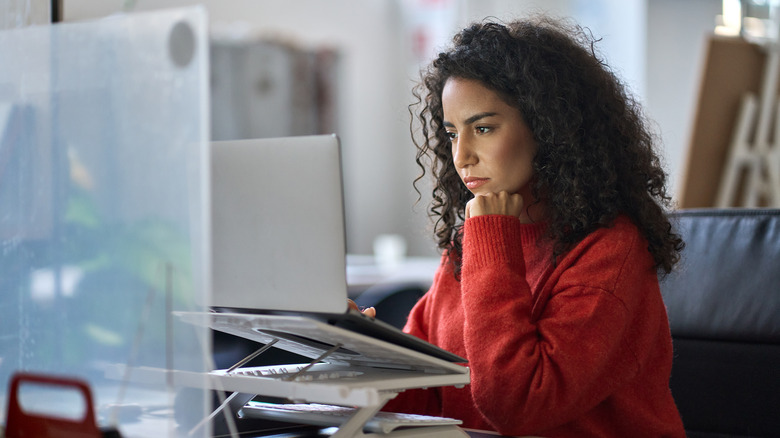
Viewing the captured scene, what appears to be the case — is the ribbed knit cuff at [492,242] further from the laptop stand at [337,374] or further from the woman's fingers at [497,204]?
the laptop stand at [337,374]

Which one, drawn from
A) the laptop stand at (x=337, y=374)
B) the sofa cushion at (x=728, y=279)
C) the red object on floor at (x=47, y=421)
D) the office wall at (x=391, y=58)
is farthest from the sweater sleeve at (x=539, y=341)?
the office wall at (x=391, y=58)

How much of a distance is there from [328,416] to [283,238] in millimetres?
245

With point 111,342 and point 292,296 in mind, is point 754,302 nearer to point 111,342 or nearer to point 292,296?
point 292,296

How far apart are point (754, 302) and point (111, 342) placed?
3.22ft

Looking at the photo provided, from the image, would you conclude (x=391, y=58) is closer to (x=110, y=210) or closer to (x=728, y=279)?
(x=728, y=279)

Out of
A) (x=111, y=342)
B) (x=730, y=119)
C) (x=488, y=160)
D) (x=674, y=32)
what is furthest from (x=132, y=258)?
(x=674, y=32)

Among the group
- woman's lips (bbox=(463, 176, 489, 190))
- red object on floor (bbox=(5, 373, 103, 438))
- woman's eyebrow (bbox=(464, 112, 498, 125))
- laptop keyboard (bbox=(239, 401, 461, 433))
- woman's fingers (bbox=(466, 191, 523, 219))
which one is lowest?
laptop keyboard (bbox=(239, 401, 461, 433))

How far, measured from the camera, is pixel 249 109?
438 centimetres

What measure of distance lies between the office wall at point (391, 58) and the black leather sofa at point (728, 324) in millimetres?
2567

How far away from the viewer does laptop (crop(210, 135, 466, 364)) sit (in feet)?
2.48

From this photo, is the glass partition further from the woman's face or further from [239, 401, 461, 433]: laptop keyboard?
the woman's face

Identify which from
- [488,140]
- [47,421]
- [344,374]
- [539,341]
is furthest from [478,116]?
[47,421]

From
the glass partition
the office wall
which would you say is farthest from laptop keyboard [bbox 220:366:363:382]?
the office wall

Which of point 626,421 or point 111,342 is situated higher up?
point 111,342
